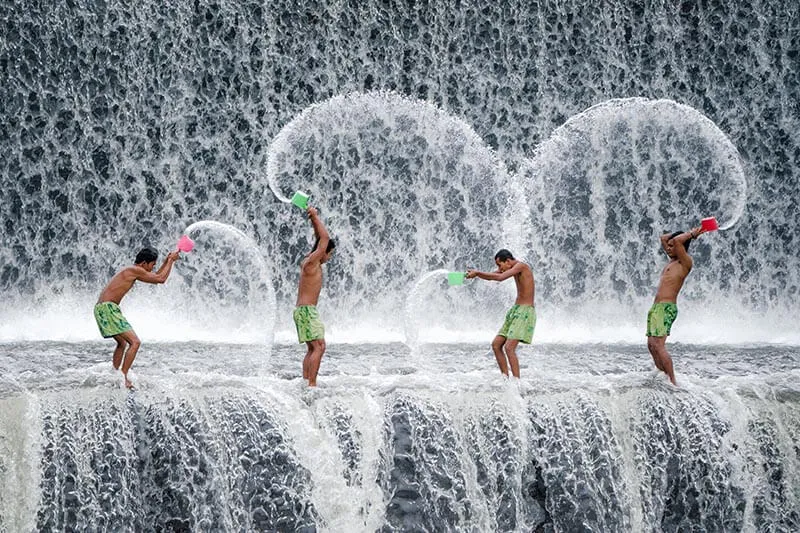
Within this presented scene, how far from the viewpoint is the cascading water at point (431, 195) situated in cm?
1056

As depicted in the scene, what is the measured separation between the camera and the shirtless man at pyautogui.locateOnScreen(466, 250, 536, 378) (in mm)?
10305

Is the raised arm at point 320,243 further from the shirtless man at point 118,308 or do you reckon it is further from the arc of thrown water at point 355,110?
the arc of thrown water at point 355,110

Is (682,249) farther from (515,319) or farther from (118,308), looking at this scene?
(118,308)

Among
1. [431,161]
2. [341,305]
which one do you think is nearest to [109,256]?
[341,305]

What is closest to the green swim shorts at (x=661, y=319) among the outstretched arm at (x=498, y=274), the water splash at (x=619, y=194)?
the outstretched arm at (x=498, y=274)

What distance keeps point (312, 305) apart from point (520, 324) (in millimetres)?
1559

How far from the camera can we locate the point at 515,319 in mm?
10422

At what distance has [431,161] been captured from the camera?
1564 cm

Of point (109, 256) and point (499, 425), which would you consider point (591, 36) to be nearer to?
point (109, 256)

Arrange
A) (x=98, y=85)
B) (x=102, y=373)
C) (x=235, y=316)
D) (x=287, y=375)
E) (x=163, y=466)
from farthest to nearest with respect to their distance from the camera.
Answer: (x=98, y=85)
(x=235, y=316)
(x=287, y=375)
(x=102, y=373)
(x=163, y=466)

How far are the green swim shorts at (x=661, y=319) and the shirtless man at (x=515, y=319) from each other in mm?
908

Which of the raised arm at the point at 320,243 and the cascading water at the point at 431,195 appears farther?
the cascading water at the point at 431,195

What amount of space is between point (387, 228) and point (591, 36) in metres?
3.99

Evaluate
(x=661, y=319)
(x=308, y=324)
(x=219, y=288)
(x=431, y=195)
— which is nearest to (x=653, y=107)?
(x=431, y=195)
